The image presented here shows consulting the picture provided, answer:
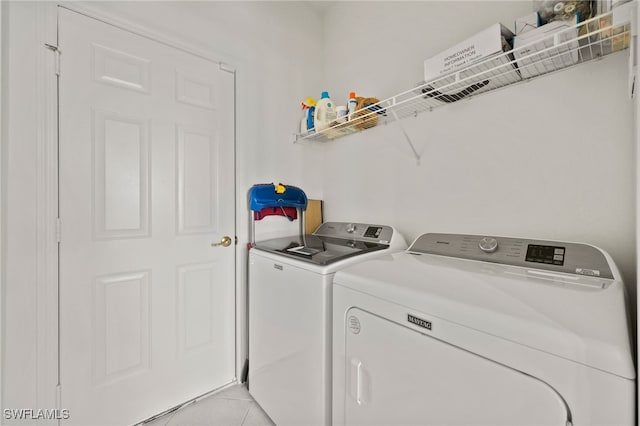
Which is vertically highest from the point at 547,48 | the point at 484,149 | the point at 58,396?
the point at 547,48

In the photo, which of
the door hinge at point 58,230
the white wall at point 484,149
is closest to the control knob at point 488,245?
the white wall at point 484,149

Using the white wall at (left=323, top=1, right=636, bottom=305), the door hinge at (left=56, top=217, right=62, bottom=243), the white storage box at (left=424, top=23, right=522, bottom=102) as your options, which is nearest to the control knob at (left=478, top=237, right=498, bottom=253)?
the white wall at (left=323, top=1, right=636, bottom=305)

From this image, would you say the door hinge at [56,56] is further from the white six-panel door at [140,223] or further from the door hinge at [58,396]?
the door hinge at [58,396]

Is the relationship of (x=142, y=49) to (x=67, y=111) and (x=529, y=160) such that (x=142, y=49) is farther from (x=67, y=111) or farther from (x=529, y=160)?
(x=529, y=160)

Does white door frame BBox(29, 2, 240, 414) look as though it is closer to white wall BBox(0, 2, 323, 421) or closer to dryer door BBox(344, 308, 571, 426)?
white wall BBox(0, 2, 323, 421)

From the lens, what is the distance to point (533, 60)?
1124mm

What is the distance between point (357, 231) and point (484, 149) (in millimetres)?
896

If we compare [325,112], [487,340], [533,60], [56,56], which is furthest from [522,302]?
[56,56]

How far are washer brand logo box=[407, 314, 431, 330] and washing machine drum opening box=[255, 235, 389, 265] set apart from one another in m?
0.45

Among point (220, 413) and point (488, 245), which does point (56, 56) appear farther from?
point (488, 245)

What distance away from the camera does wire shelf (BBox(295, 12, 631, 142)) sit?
930 mm

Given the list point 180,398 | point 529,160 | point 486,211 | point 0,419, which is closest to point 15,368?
point 0,419

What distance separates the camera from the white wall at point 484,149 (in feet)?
3.52

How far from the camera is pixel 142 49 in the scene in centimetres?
157
